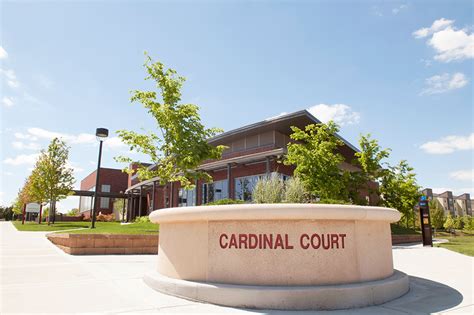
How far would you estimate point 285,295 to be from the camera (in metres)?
4.01

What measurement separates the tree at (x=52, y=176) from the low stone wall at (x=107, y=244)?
2163cm

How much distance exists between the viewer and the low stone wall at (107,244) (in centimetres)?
984

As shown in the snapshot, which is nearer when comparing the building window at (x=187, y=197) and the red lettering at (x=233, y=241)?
the red lettering at (x=233, y=241)

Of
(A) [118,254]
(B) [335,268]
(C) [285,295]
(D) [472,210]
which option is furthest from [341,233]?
(D) [472,210]

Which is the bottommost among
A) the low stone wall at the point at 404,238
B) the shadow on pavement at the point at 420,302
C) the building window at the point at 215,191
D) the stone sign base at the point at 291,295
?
the low stone wall at the point at 404,238

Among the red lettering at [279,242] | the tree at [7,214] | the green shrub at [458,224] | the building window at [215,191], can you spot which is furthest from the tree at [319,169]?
the tree at [7,214]

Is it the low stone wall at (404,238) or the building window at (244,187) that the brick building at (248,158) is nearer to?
the building window at (244,187)

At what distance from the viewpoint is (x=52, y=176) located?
29.9m

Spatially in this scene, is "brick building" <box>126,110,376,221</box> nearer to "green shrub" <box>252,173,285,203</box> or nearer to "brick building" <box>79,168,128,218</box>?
"green shrub" <box>252,173,285,203</box>

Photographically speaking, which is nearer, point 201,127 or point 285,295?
point 285,295

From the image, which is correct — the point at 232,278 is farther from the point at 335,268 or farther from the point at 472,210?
the point at 472,210

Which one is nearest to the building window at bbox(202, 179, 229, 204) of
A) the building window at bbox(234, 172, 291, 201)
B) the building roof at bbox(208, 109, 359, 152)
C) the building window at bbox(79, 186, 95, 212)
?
the building window at bbox(234, 172, 291, 201)

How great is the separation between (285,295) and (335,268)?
0.84m

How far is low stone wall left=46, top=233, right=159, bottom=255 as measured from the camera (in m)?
9.84
